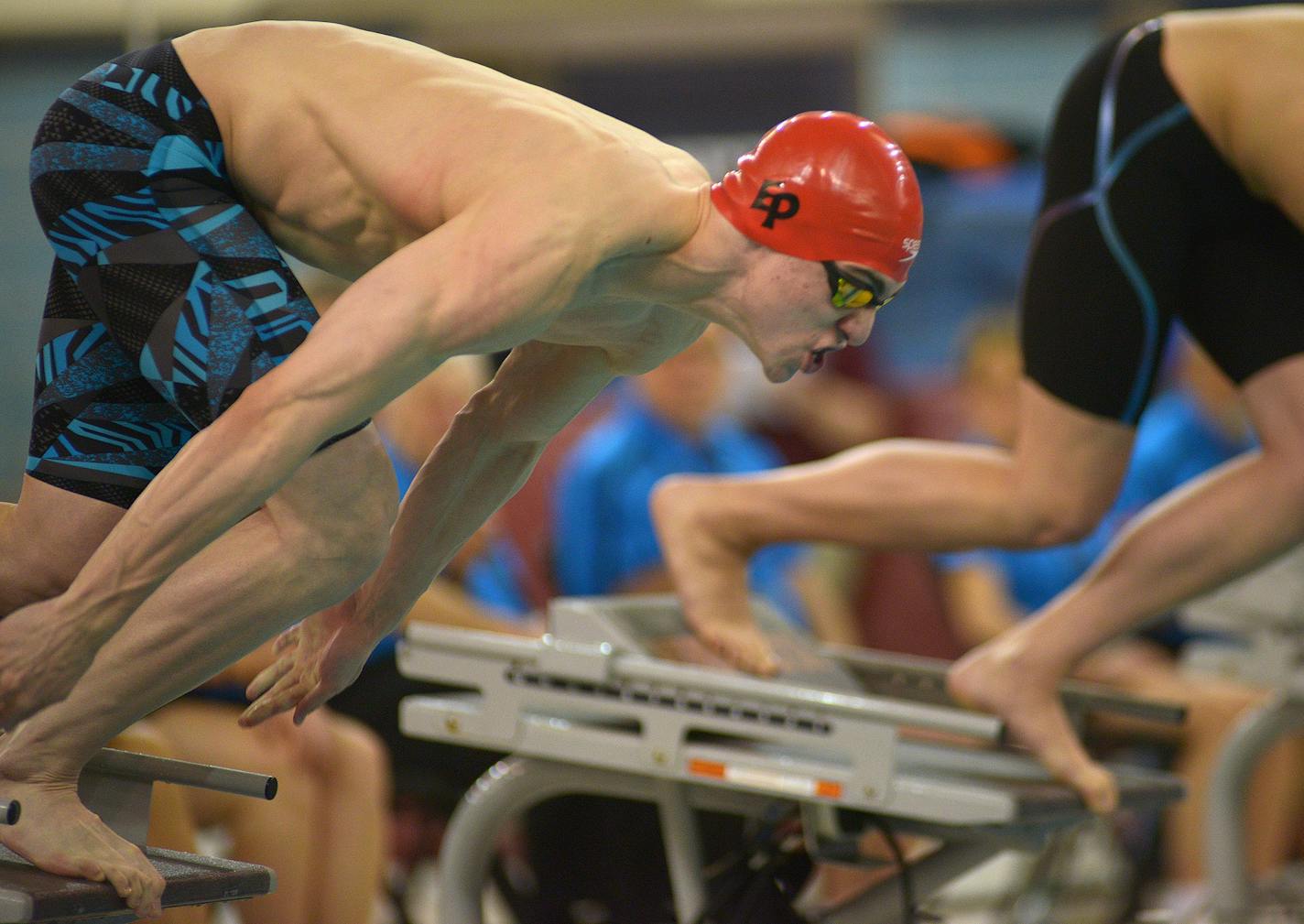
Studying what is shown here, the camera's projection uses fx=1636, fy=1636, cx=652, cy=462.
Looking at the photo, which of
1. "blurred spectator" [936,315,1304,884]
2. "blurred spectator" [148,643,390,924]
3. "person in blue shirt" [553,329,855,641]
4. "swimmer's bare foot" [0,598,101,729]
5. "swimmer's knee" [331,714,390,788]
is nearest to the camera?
"swimmer's bare foot" [0,598,101,729]

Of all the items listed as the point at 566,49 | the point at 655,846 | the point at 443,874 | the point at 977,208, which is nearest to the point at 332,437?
the point at 443,874

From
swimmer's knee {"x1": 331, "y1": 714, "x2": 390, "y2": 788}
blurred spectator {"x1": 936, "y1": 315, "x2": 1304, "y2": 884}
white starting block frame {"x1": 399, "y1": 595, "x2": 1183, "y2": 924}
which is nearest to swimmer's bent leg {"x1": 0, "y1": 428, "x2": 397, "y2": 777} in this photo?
white starting block frame {"x1": 399, "y1": 595, "x2": 1183, "y2": 924}

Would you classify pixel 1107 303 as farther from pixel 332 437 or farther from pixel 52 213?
pixel 52 213

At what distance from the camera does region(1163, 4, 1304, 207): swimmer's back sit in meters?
2.69

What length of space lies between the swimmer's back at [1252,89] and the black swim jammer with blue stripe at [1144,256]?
3 cm

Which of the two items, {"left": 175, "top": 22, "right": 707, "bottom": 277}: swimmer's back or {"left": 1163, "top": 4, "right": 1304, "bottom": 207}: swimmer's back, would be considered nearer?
{"left": 175, "top": 22, "right": 707, "bottom": 277}: swimmer's back

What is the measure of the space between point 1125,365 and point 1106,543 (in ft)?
8.58

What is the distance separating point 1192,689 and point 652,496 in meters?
2.54

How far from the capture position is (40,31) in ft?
14.3

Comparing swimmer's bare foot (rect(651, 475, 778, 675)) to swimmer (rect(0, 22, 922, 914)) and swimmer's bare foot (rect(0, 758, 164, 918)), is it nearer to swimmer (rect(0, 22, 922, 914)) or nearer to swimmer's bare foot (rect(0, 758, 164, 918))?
swimmer (rect(0, 22, 922, 914))

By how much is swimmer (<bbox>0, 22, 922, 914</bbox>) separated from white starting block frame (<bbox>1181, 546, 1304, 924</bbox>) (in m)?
2.01

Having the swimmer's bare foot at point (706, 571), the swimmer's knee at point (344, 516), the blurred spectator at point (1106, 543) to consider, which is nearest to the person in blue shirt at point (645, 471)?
the blurred spectator at point (1106, 543)

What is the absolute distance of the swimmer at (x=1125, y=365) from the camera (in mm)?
2756

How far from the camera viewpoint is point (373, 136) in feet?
6.15
